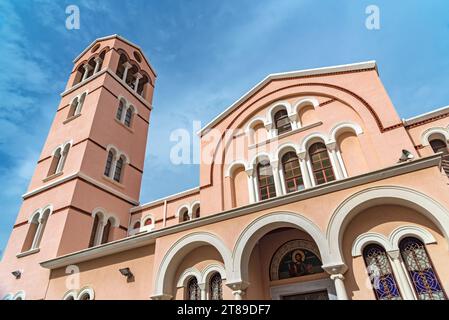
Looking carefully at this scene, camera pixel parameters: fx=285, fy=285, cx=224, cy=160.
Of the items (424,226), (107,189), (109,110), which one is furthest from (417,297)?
(109,110)

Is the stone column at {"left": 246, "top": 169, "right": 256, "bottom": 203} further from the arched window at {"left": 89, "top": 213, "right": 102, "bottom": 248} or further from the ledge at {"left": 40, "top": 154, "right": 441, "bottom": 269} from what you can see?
the arched window at {"left": 89, "top": 213, "right": 102, "bottom": 248}

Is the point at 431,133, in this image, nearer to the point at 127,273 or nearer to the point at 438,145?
the point at 438,145

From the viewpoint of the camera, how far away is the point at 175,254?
8648mm

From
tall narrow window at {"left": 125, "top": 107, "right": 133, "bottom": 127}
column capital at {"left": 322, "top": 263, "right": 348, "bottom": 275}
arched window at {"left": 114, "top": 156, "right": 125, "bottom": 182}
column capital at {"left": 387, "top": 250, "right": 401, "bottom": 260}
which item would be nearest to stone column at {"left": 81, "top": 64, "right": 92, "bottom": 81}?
tall narrow window at {"left": 125, "top": 107, "right": 133, "bottom": 127}

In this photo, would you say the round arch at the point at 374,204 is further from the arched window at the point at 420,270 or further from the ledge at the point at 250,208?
the arched window at the point at 420,270

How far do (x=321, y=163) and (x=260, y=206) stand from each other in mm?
3899

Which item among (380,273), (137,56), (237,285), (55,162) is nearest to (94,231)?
(55,162)

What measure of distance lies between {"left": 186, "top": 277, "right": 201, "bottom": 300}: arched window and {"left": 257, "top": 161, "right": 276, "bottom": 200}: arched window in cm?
407

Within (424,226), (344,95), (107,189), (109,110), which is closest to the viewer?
(424,226)

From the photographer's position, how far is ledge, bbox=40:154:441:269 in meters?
6.67

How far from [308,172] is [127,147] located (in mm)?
11874
